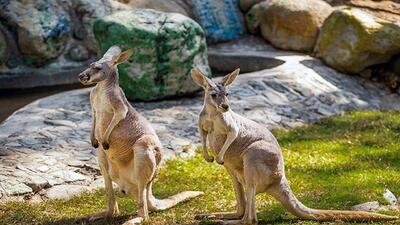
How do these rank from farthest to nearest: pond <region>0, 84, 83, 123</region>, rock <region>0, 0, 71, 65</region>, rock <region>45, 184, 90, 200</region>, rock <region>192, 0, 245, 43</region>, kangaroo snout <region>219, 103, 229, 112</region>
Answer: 1. rock <region>192, 0, 245, 43</region>
2. rock <region>0, 0, 71, 65</region>
3. pond <region>0, 84, 83, 123</region>
4. rock <region>45, 184, 90, 200</region>
5. kangaroo snout <region>219, 103, 229, 112</region>

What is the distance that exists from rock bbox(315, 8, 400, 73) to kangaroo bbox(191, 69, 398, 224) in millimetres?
6710

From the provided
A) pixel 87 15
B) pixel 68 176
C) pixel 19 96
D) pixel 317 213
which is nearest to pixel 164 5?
pixel 87 15

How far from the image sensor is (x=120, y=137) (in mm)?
5387

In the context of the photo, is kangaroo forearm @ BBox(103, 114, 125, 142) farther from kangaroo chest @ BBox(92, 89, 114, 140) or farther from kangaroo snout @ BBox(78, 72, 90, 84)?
kangaroo snout @ BBox(78, 72, 90, 84)

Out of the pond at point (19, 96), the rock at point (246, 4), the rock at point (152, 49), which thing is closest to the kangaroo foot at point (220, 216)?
the rock at point (152, 49)

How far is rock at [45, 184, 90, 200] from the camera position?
653cm

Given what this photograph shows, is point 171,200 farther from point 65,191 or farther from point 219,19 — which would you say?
point 219,19

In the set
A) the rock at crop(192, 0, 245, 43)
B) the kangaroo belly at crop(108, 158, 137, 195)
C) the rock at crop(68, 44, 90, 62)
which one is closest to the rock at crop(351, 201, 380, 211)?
the kangaroo belly at crop(108, 158, 137, 195)

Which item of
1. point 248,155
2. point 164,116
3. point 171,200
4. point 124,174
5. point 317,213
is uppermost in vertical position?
point 248,155

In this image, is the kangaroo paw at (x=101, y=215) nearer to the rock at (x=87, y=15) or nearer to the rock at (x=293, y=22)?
the rock at (x=87, y=15)

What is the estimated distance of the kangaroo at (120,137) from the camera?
5.33 metres

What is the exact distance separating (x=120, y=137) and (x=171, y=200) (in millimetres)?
948

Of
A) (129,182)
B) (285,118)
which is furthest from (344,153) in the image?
(129,182)

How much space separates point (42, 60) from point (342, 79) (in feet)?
17.9
